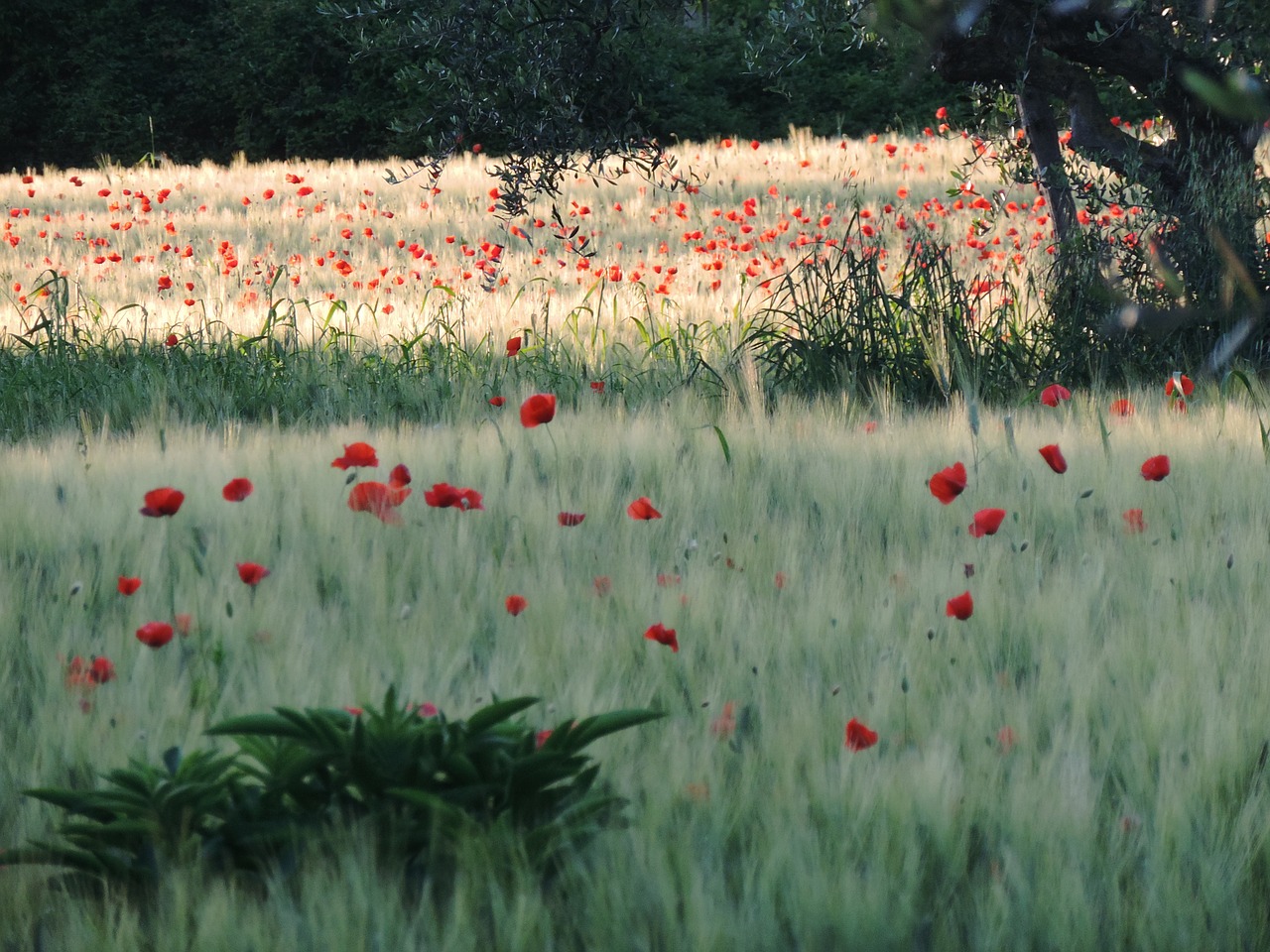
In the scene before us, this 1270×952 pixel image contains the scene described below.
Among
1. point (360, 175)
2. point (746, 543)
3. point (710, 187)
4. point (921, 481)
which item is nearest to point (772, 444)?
point (921, 481)

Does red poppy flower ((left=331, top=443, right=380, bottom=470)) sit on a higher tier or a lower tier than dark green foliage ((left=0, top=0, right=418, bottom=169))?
lower

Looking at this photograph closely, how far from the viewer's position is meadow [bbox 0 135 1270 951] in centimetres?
148

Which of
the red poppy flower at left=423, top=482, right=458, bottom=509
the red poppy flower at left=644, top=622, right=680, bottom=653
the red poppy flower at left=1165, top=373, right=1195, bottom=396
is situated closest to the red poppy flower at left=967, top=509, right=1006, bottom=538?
the red poppy flower at left=644, top=622, right=680, bottom=653

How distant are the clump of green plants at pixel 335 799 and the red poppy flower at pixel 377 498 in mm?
1071

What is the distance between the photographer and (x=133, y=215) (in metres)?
12.4

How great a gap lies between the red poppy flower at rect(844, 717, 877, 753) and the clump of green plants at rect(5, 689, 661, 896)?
308mm

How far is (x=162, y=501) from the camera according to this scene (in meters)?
2.39

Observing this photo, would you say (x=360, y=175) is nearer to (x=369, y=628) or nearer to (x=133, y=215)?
(x=133, y=215)

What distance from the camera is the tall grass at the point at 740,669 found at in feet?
4.83

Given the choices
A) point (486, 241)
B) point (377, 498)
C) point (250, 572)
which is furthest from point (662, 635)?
point (486, 241)

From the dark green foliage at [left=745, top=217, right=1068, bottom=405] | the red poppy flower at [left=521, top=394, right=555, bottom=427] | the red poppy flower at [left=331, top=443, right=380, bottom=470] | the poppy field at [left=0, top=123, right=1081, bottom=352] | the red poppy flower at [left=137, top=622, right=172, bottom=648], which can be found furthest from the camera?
the poppy field at [left=0, top=123, right=1081, bottom=352]

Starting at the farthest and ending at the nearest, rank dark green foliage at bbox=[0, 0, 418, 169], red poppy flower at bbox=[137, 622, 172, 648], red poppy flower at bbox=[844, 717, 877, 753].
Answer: dark green foliage at bbox=[0, 0, 418, 169], red poppy flower at bbox=[137, 622, 172, 648], red poppy flower at bbox=[844, 717, 877, 753]

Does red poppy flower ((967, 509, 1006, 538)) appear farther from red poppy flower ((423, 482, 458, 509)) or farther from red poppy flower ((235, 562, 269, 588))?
red poppy flower ((235, 562, 269, 588))

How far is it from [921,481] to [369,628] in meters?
1.48
